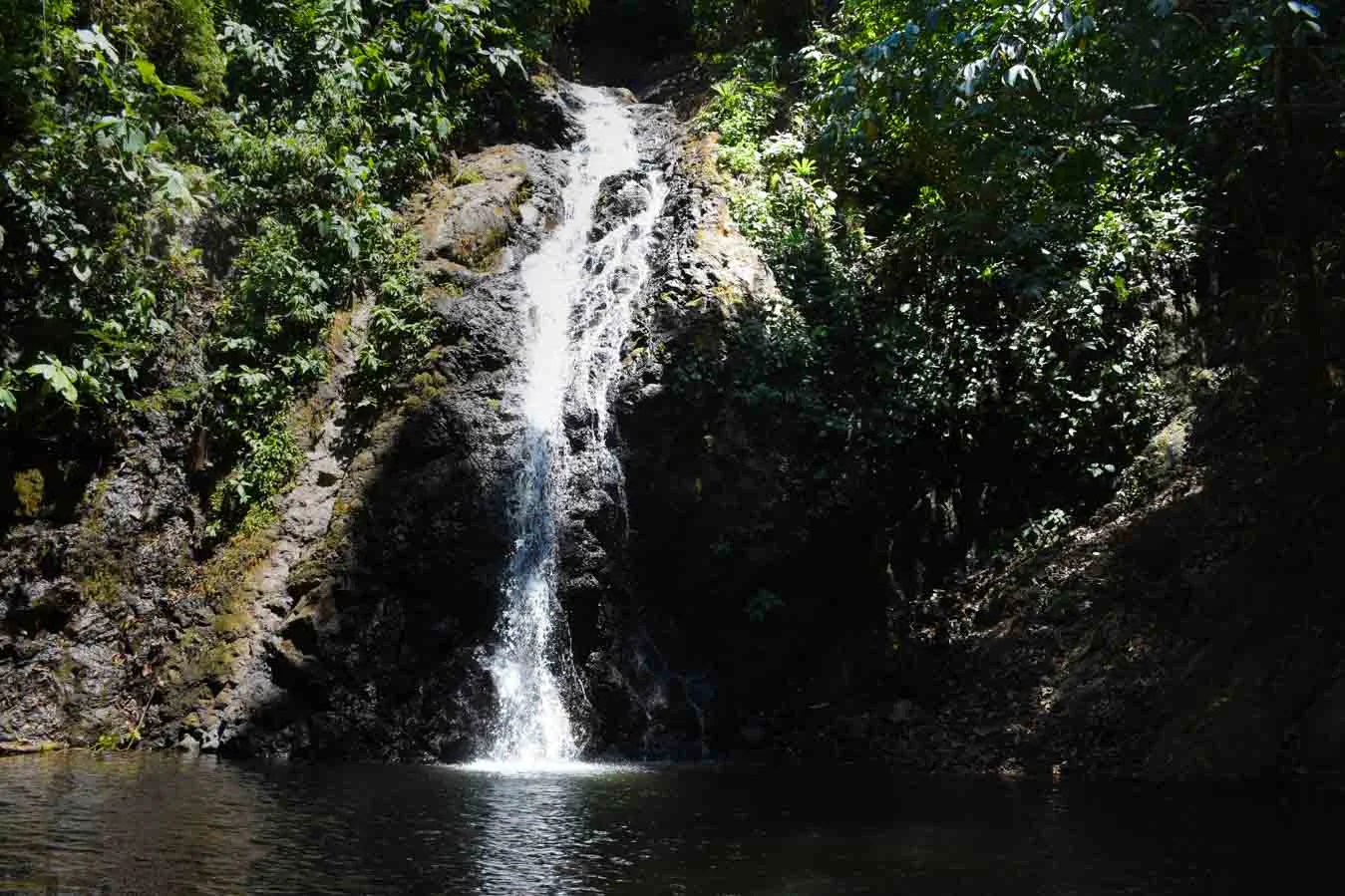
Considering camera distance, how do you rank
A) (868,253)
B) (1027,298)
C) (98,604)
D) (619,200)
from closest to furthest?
(98,604) < (1027,298) < (868,253) < (619,200)

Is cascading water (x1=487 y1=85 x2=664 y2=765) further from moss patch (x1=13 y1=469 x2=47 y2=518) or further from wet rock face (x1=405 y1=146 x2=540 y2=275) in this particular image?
moss patch (x1=13 y1=469 x2=47 y2=518)

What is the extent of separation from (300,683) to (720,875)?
6.52 m

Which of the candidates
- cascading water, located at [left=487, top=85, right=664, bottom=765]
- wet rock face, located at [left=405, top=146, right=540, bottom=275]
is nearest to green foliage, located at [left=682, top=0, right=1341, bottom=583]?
cascading water, located at [left=487, top=85, right=664, bottom=765]

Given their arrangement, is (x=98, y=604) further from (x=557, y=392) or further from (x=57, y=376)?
(x=557, y=392)

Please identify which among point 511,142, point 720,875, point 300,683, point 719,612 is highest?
point 511,142

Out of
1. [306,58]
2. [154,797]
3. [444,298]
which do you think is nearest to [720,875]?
[154,797]

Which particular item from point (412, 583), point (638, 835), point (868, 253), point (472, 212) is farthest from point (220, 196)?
point (638, 835)

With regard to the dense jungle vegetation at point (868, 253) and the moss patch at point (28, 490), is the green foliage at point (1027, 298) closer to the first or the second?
the dense jungle vegetation at point (868, 253)

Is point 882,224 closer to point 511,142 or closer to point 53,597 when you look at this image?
point 511,142

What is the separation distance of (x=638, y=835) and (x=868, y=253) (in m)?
9.36

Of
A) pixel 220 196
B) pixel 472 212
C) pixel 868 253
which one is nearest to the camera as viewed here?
pixel 220 196

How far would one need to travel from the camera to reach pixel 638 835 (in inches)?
243

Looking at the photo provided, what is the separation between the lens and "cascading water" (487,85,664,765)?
34.4 feet

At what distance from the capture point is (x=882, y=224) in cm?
1449
